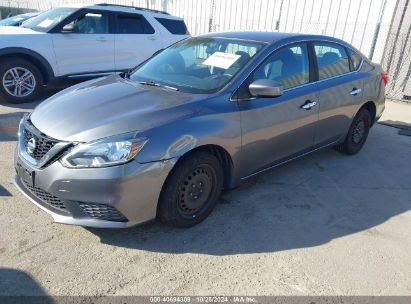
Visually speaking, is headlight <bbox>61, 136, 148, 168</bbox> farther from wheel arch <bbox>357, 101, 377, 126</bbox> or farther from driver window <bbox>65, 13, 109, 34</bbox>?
driver window <bbox>65, 13, 109, 34</bbox>

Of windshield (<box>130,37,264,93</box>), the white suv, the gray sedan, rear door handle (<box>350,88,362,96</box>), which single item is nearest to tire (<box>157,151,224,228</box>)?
the gray sedan

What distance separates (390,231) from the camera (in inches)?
139

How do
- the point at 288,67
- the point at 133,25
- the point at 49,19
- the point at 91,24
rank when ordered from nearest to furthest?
the point at 288,67 → the point at 49,19 → the point at 91,24 → the point at 133,25

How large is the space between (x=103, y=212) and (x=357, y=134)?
3.93 meters

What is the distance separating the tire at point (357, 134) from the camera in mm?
5109

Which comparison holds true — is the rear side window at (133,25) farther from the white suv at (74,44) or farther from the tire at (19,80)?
the tire at (19,80)

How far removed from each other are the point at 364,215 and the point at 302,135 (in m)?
1.06

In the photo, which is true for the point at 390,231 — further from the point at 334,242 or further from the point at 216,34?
the point at 216,34

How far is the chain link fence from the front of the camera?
28.6 feet

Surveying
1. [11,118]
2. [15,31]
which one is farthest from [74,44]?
[11,118]

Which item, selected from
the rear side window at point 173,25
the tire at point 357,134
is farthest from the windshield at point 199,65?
the rear side window at point 173,25

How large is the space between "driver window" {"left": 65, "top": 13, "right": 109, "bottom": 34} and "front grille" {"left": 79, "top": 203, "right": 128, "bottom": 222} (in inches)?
208

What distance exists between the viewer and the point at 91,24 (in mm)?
7328

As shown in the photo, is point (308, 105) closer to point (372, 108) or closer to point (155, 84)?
point (155, 84)
